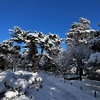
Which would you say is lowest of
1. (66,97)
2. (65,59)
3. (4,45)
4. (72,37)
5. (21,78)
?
(66,97)

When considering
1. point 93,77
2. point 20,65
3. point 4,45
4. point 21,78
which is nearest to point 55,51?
point 93,77

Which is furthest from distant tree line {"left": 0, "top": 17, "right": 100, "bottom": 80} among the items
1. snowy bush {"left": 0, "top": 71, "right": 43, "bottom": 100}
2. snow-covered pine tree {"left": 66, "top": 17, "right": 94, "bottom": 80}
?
snowy bush {"left": 0, "top": 71, "right": 43, "bottom": 100}

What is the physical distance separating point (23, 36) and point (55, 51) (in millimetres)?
8758

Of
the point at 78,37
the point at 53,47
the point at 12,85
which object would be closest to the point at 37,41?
the point at 53,47

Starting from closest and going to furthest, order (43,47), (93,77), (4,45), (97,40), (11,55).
A: (97,40) < (43,47) < (93,77) < (4,45) < (11,55)

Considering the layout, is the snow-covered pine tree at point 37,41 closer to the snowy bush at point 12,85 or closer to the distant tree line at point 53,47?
the distant tree line at point 53,47

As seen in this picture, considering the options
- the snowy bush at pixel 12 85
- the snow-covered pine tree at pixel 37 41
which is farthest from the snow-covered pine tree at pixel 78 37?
the snowy bush at pixel 12 85

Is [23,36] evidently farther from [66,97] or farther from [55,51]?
[66,97]

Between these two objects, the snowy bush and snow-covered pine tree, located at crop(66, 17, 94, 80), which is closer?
the snowy bush

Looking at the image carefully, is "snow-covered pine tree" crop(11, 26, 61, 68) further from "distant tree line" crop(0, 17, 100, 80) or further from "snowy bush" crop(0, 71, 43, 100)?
"snowy bush" crop(0, 71, 43, 100)

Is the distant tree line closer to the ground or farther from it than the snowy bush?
farther from it

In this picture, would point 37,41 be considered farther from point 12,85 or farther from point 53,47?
point 12,85

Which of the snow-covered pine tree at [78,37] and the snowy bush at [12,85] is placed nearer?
the snowy bush at [12,85]

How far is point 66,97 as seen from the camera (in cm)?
2302
